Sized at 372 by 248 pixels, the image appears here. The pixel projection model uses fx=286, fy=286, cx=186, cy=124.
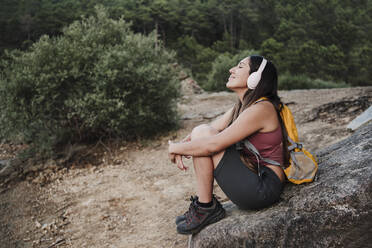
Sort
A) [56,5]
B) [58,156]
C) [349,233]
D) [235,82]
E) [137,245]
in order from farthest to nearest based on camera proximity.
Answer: [56,5] → [58,156] → [137,245] → [235,82] → [349,233]

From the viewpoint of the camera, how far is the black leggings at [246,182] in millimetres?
2086

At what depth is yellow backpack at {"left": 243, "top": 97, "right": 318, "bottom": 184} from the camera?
2117 mm

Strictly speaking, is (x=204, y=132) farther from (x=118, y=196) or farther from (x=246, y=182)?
(x=118, y=196)

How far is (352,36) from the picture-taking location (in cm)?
2759

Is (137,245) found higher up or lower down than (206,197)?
lower down

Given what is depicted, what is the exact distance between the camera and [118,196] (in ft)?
14.8

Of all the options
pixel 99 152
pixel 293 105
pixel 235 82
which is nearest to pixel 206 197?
pixel 235 82

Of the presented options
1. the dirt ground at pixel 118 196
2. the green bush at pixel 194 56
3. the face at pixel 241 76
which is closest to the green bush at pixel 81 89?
the dirt ground at pixel 118 196

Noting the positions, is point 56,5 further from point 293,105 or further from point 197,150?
point 197,150

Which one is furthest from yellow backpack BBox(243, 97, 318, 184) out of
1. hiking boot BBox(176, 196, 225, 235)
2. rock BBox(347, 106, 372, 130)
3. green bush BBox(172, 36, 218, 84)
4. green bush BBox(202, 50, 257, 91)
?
green bush BBox(172, 36, 218, 84)

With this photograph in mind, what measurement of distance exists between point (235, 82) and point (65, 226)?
300cm

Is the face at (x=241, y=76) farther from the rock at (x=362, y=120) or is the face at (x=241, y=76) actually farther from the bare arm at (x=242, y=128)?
the rock at (x=362, y=120)

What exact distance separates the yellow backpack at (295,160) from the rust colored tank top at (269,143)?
0.12 ft

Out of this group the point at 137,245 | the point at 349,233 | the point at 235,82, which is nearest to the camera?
the point at 349,233
